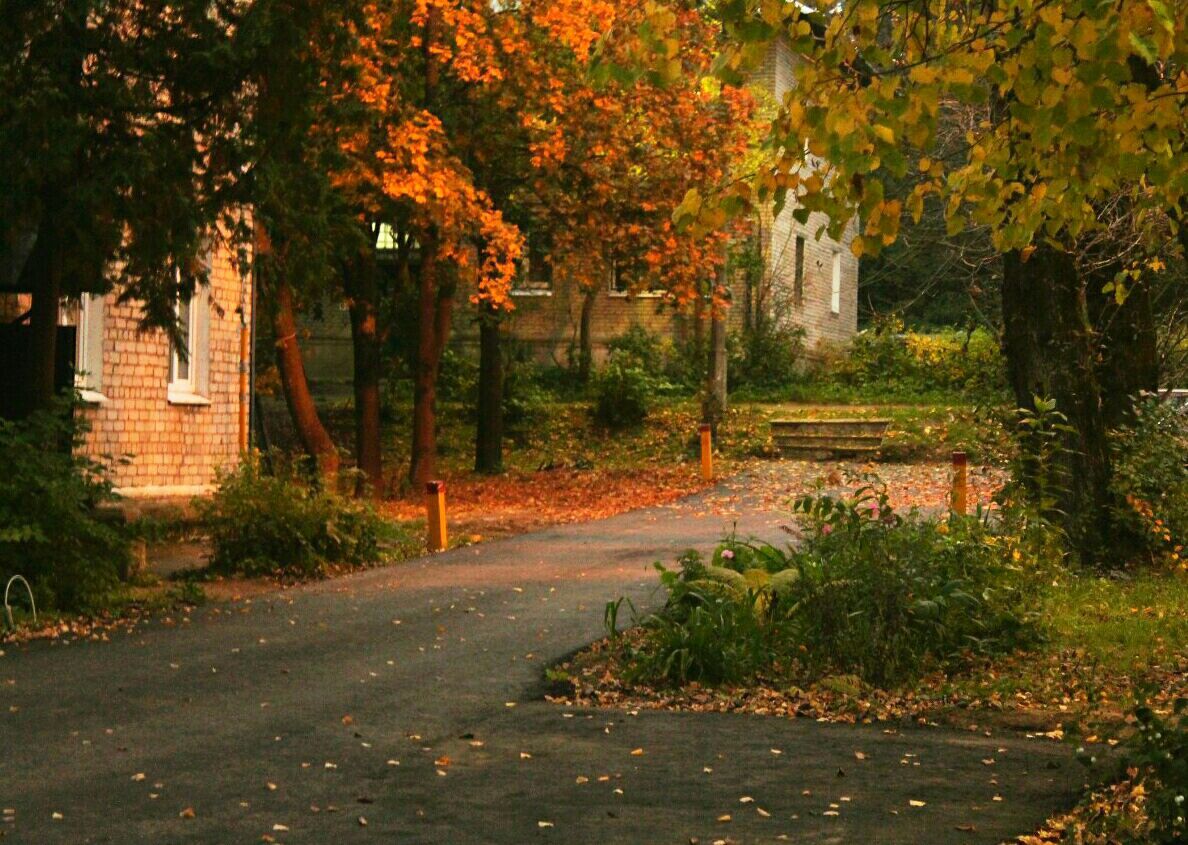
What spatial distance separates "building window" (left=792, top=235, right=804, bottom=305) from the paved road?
3233 centimetres

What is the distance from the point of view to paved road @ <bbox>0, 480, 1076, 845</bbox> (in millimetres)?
7230

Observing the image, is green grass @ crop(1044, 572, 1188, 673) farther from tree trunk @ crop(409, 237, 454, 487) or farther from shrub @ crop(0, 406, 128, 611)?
tree trunk @ crop(409, 237, 454, 487)

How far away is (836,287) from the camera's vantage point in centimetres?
5072

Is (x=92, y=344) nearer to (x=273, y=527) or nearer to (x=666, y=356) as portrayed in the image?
(x=273, y=527)

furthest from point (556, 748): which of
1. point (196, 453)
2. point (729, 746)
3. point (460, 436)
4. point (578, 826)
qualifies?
point (460, 436)

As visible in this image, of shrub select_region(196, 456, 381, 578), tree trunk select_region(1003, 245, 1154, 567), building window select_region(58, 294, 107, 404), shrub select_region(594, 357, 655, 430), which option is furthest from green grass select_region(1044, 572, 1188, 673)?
shrub select_region(594, 357, 655, 430)

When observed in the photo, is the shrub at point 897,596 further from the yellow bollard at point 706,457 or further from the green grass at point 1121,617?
the yellow bollard at point 706,457

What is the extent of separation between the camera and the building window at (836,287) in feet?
165

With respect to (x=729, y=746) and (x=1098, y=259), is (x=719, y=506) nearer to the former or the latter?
(x=1098, y=259)

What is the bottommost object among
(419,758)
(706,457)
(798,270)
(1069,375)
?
(419,758)

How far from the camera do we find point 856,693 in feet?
34.1

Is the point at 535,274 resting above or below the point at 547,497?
above

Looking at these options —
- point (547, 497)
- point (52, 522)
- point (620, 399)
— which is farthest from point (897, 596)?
point (620, 399)

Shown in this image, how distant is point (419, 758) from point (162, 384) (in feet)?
45.8
